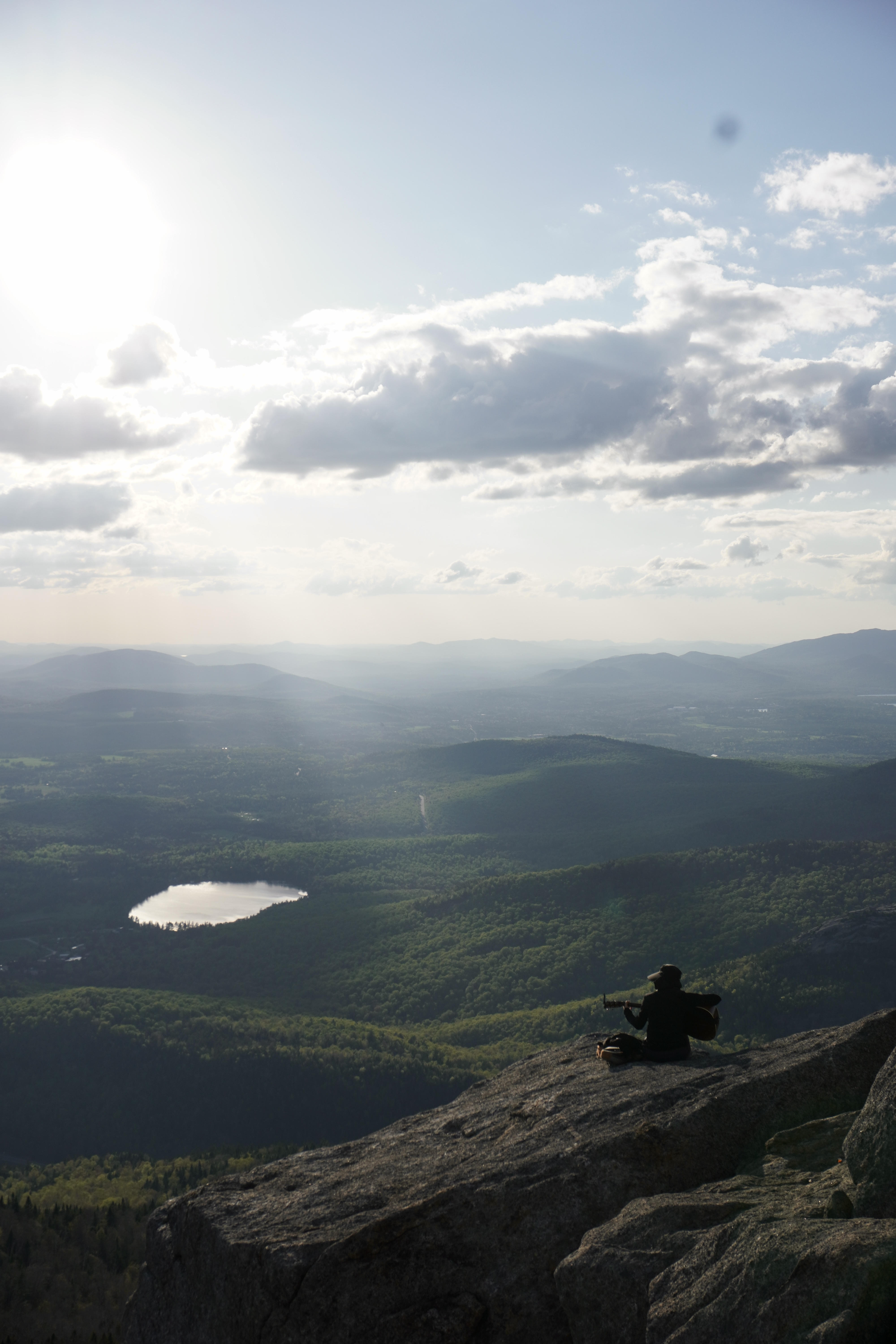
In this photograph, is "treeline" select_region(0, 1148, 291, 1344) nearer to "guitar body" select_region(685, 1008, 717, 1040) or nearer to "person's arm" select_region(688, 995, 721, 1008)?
"guitar body" select_region(685, 1008, 717, 1040)

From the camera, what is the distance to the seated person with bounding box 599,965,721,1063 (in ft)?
69.7

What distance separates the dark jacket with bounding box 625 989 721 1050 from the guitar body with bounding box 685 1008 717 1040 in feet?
0.27

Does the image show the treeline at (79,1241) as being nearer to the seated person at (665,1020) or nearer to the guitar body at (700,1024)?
the seated person at (665,1020)

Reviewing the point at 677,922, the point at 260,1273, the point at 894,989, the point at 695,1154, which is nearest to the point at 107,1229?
the point at 260,1273

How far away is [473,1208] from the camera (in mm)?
15453

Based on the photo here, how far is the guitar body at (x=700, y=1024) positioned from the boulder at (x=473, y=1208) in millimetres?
702

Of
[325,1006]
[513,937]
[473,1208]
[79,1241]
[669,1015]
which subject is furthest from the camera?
[513,937]

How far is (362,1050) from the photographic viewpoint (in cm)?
10938

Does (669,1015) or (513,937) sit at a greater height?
(669,1015)

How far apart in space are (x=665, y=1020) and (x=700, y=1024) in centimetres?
98

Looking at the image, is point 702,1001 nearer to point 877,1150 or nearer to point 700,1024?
point 700,1024

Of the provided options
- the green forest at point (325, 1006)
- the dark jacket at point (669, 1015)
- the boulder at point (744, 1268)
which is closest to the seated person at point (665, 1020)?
the dark jacket at point (669, 1015)

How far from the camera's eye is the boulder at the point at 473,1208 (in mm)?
14398

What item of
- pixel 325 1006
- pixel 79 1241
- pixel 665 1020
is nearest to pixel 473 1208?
pixel 665 1020
